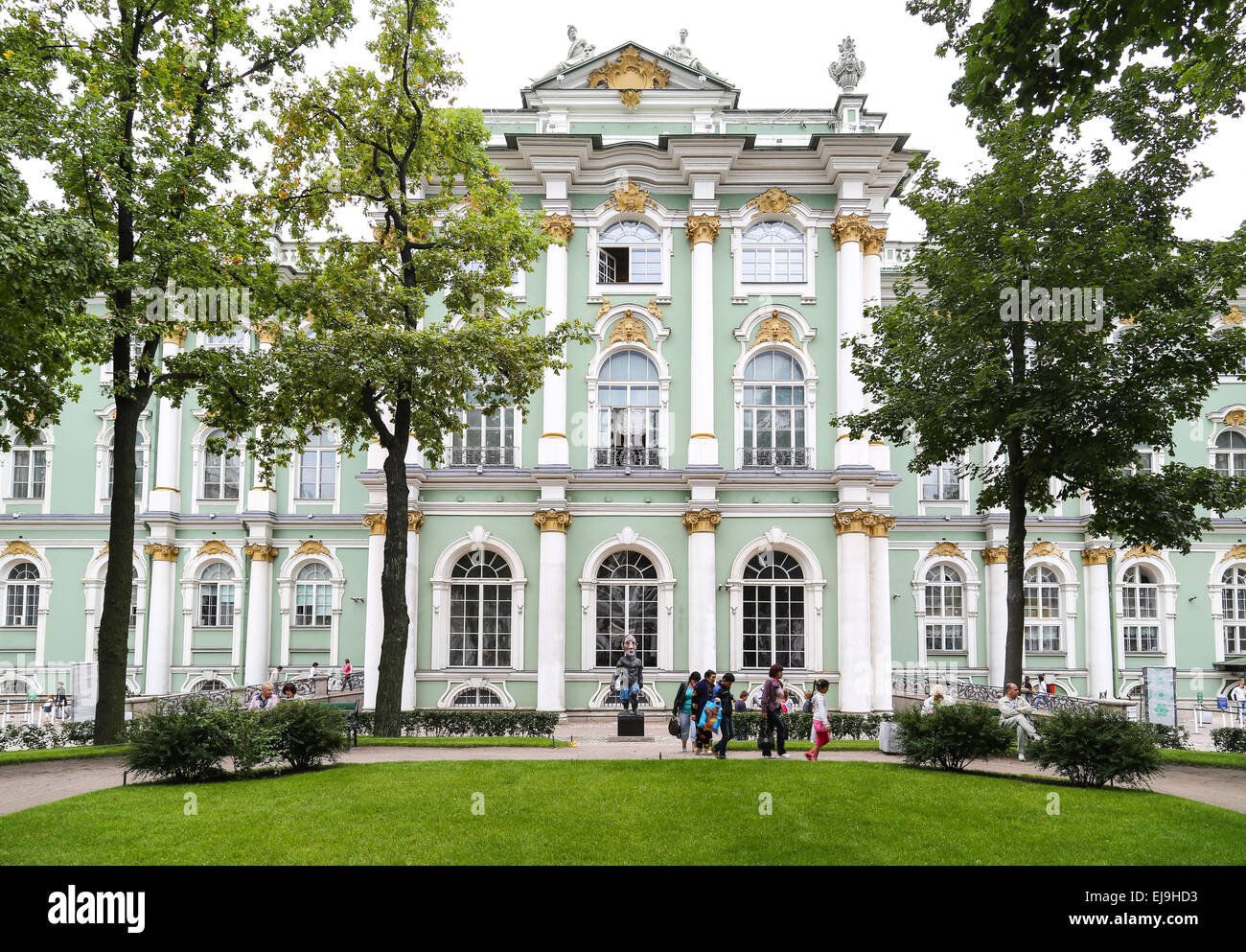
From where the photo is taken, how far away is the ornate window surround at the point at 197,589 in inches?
1246

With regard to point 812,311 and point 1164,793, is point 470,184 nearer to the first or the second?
point 812,311

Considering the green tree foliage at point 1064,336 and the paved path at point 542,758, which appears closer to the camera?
the paved path at point 542,758

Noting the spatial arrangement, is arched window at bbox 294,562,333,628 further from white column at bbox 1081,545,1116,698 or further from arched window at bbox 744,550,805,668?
white column at bbox 1081,545,1116,698

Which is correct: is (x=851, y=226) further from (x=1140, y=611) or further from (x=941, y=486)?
(x=1140, y=611)

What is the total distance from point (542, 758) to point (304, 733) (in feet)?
12.3

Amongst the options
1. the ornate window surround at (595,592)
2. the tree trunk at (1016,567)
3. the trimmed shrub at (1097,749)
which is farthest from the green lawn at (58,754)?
the tree trunk at (1016,567)

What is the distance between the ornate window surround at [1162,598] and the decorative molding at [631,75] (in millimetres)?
21801

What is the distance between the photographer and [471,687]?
24.7 meters

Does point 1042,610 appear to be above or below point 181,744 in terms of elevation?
above

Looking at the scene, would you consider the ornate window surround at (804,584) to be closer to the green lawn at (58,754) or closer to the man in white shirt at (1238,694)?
the man in white shirt at (1238,694)

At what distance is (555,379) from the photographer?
82.6 ft

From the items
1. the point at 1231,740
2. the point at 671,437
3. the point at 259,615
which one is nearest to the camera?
the point at 1231,740

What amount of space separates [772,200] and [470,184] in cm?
1047

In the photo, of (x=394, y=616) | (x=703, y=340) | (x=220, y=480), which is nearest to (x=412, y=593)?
(x=394, y=616)
